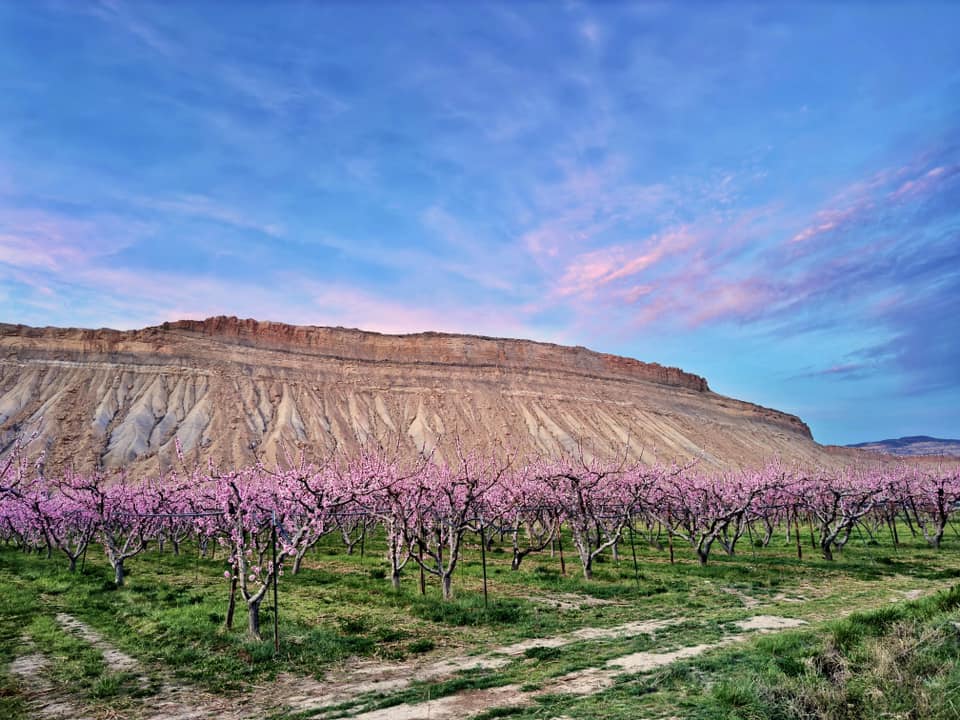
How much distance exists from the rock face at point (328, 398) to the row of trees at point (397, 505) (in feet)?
97.5

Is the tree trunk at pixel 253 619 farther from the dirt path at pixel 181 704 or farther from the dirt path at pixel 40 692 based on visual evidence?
the dirt path at pixel 40 692

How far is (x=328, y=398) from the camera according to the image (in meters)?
97.8

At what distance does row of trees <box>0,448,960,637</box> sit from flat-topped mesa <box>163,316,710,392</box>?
62692mm

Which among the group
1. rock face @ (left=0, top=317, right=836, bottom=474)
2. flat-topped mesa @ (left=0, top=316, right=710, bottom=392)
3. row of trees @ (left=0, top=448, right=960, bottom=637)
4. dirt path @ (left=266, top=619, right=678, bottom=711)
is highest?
flat-topped mesa @ (left=0, top=316, right=710, bottom=392)

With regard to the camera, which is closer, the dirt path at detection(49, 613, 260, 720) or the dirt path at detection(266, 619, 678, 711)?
the dirt path at detection(49, 613, 260, 720)

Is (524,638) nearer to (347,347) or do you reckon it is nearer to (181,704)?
(181,704)

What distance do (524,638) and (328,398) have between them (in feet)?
284

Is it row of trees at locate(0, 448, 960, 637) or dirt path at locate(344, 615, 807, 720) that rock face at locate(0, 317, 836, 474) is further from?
dirt path at locate(344, 615, 807, 720)

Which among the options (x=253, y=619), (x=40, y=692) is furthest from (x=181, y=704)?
(x=253, y=619)

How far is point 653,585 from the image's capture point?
23.7m

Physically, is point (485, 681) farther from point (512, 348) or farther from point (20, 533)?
point (512, 348)

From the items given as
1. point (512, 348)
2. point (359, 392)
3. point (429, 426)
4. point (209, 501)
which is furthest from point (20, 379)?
point (512, 348)

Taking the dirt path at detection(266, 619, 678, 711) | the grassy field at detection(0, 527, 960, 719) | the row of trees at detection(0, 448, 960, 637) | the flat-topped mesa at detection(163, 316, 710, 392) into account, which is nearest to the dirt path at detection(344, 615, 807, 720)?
the grassy field at detection(0, 527, 960, 719)

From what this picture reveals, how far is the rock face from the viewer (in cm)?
7819
